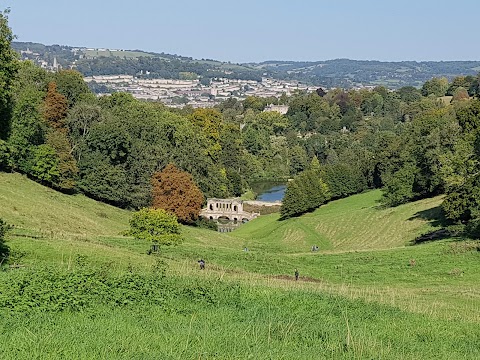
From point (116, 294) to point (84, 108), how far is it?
5426cm

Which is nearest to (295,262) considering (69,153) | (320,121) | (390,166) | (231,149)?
(69,153)

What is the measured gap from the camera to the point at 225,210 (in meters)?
80.8

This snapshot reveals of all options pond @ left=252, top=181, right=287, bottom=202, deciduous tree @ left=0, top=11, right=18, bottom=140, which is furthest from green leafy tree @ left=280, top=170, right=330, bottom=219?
deciduous tree @ left=0, top=11, right=18, bottom=140

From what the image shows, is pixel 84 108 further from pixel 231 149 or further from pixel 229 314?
pixel 229 314

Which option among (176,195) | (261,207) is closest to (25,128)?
(176,195)

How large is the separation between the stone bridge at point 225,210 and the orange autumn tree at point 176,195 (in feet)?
60.7

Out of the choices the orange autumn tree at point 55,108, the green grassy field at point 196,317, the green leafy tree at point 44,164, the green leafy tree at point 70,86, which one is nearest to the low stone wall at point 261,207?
the green leafy tree at point 70,86

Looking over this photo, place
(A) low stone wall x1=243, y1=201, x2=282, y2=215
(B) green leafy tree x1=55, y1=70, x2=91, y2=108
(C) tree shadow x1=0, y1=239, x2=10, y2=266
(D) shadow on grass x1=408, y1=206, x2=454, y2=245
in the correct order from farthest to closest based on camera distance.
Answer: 1. (A) low stone wall x1=243, y1=201, x2=282, y2=215
2. (B) green leafy tree x1=55, y1=70, x2=91, y2=108
3. (D) shadow on grass x1=408, y1=206, x2=454, y2=245
4. (C) tree shadow x1=0, y1=239, x2=10, y2=266

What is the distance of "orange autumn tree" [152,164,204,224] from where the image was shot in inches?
2344

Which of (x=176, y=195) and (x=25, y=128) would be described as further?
(x=176, y=195)

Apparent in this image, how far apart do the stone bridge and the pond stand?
58.0 ft

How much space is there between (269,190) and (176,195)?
52.4m

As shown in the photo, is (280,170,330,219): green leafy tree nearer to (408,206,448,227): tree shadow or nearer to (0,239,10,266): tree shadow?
(408,206,448,227): tree shadow

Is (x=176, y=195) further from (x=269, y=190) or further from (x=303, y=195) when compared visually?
(x=269, y=190)
